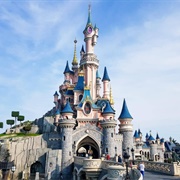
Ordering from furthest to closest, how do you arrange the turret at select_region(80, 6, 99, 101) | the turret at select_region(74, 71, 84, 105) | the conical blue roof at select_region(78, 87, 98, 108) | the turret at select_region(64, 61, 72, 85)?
the turret at select_region(64, 61, 72, 85)
the turret at select_region(80, 6, 99, 101)
the turret at select_region(74, 71, 84, 105)
the conical blue roof at select_region(78, 87, 98, 108)

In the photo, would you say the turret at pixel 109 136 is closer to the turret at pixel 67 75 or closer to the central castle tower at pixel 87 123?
the central castle tower at pixel 87 123

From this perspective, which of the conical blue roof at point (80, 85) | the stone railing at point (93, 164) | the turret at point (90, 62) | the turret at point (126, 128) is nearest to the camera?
the stone railing at point (93, 164)

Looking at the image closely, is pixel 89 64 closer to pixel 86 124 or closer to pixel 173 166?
pixel 86 124

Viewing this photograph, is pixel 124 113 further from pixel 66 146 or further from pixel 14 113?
pixel 14 113

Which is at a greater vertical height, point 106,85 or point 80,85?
point 106,85

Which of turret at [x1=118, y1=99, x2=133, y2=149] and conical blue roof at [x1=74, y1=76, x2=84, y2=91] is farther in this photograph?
conical blue roof at [x1=74, y1=76, x2=84, y2=91]

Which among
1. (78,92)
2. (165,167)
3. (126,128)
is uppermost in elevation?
(78,92)

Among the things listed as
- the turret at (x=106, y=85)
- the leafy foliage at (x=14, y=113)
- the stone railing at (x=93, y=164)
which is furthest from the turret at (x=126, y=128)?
the leafy foliage at (x=14, y=113)

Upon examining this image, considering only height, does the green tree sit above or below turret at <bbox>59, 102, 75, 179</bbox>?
above

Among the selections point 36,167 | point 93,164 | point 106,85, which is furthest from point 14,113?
point 93,164

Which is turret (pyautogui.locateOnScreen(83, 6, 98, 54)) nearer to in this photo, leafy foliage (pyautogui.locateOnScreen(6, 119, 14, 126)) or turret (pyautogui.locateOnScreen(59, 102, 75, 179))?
turret (pyautogui.locateOnScreen(59, 102, 75, 179))

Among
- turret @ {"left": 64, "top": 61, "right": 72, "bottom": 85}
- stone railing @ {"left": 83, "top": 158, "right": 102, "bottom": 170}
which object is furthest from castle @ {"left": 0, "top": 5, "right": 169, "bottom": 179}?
turret @ {"left": 64, "top": 61, "right": 72, "bottom": 85}

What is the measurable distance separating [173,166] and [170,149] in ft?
158

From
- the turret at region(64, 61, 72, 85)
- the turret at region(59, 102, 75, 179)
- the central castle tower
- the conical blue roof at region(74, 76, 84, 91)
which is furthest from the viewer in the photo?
the turret at region(64, 61, 72, 85)
